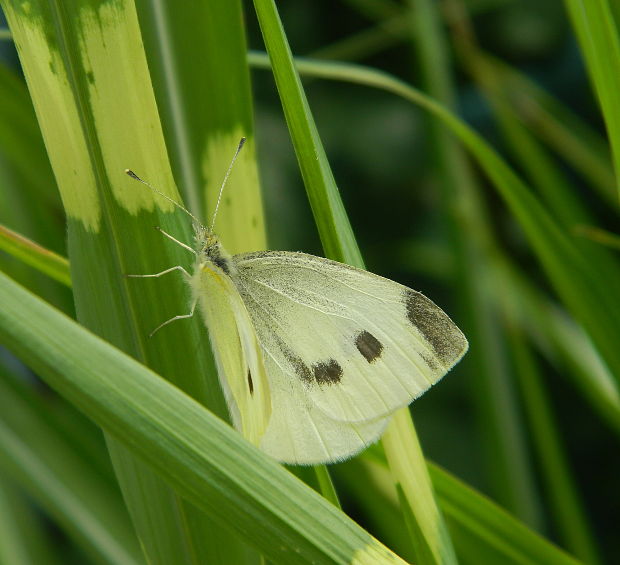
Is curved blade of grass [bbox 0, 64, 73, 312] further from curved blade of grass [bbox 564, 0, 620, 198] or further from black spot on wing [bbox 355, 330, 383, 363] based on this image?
curved blade of grass [bbox 564, 0, 620, 198]

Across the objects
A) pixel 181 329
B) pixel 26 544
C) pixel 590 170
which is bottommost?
pixel 26 544

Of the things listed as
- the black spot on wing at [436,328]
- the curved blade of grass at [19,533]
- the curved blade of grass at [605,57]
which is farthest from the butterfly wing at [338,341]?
the curved blade of grass at [19,533]

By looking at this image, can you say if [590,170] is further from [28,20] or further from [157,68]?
Answer: [28,20]

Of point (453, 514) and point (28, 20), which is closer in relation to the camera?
point (28, 20)

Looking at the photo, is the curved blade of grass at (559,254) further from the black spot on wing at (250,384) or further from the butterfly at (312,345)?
the black spot on wing at (250,384)

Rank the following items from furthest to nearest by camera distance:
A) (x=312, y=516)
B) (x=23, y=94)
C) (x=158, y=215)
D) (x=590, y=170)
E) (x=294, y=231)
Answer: (x=294, y=231) → (x=590, y=170) → (x=23, y=94) → (x=158, y=215) → (x=312, y=516)

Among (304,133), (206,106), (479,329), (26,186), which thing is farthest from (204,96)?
(479,329)

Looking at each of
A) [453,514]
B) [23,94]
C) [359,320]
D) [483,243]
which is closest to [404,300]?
[359,320]

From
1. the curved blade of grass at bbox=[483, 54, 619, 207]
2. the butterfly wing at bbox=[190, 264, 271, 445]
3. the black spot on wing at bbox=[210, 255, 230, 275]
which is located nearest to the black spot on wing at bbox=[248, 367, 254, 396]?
the butterfly wing at bbox=[190, 264, 271, 445]
